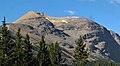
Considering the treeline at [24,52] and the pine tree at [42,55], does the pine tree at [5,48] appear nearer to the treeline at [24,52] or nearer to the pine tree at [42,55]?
the treeline at [24,52]

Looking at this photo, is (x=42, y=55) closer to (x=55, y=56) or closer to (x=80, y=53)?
(x=55, y=56)

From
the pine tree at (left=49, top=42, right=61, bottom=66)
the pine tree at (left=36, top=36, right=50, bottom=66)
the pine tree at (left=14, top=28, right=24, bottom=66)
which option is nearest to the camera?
the pine tree at (left=14, top=28, right=24, bottom=66)

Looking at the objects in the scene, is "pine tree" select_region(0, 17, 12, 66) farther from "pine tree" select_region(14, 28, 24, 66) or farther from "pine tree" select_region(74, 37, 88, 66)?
"pine tree" select_region(74, 37, 88, 66)

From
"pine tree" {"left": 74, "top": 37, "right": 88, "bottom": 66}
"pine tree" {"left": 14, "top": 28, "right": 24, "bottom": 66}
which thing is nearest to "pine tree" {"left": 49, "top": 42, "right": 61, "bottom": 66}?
"pine tree" {"left": 74, "top": 37, "right": 88, "bottom": 66}

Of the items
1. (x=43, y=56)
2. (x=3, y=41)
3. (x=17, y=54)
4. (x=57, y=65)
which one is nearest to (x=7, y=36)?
(x=3, y=41)

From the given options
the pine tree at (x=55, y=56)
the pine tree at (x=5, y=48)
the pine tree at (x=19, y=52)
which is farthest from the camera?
the pine tree at (x=55, y=56)

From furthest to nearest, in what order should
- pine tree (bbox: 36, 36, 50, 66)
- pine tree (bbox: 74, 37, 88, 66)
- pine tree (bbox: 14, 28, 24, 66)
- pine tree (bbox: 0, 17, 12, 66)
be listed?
1. pine tree (bbox: 74, 37, 88, 66)
2. pine tree (bbox: 36, 36, 50, 66)
3. pine tree (bbox: 14, 28, 24, 66)
4. pine tree (bbox: 0, 17, 12, 66)

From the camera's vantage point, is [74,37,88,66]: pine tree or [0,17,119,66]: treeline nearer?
[0,17,119,66]: treeline

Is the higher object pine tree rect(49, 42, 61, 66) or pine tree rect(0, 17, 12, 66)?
pine tree rect(0, 17, 12, 66)

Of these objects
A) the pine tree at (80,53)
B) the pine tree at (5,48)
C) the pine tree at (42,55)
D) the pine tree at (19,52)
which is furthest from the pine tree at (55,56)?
the pine tree at (5,48)

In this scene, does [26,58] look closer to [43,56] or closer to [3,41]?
[43,56]

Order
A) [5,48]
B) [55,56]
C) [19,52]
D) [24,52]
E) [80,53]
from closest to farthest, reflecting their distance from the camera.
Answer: [5,48], [19,52], [24,52], [55,56], [80,53]

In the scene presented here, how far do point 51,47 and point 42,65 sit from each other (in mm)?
9889

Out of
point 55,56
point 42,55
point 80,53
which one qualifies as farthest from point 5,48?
point 80,53
